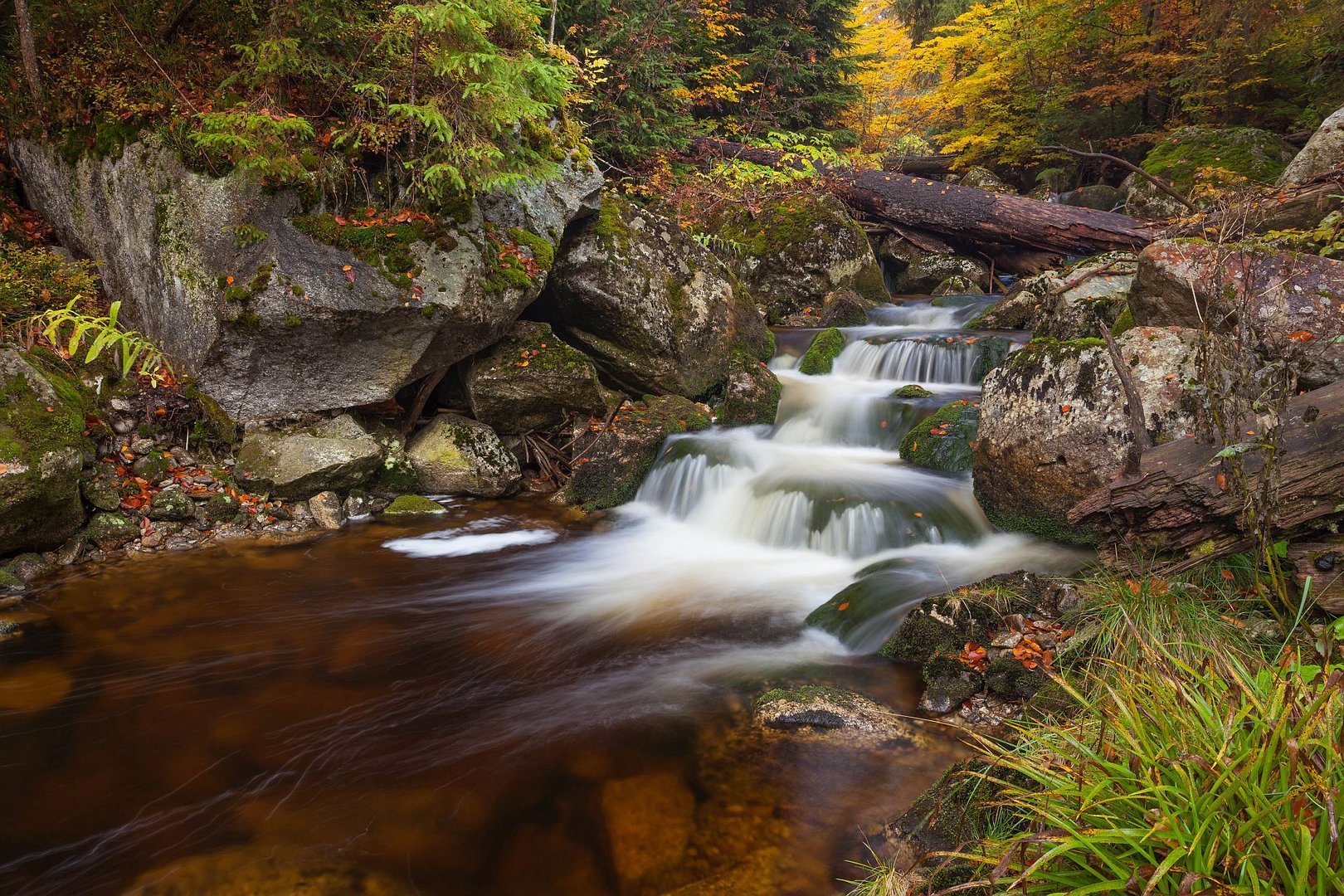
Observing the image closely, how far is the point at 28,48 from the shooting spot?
6.32 metres

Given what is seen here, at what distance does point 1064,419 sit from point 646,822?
4209 mm

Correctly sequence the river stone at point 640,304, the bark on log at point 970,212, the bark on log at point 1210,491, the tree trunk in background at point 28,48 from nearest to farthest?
1. the bark on log at point 1210,491
2. the tree trunk in background at point 28,48
3. the river stone at point 640,304
4. the bark on log at point 970,212

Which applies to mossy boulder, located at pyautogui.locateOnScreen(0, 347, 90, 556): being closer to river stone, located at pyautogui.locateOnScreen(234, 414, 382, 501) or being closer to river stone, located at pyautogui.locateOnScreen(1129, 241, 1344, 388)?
river stone, located at pyautogui.locateOnScreen(234, 414, 382, 501)

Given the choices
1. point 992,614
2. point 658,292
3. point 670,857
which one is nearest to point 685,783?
point 670,857

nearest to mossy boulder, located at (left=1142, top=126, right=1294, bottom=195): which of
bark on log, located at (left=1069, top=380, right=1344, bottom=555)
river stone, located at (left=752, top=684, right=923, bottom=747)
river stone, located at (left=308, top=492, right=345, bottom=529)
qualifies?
bark on log, located at (left=1069, top=380, right=1344, bottom=555)

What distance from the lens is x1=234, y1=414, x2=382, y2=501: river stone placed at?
6.41 meters

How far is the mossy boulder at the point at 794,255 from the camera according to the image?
12148 millimetres

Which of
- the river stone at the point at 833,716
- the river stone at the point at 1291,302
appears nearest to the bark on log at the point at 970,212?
the river stone at the point at 1291,302

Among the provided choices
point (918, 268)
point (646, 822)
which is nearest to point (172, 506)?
point (646, 822)

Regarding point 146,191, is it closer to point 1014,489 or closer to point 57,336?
point 57,336

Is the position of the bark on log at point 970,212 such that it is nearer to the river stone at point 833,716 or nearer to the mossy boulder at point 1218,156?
the mossy boulder at point 1218,156

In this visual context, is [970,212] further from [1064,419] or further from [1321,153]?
[1064,419]

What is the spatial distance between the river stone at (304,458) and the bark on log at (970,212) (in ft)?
30.7

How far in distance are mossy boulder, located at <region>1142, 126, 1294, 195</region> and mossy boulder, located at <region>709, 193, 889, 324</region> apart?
474 cm
